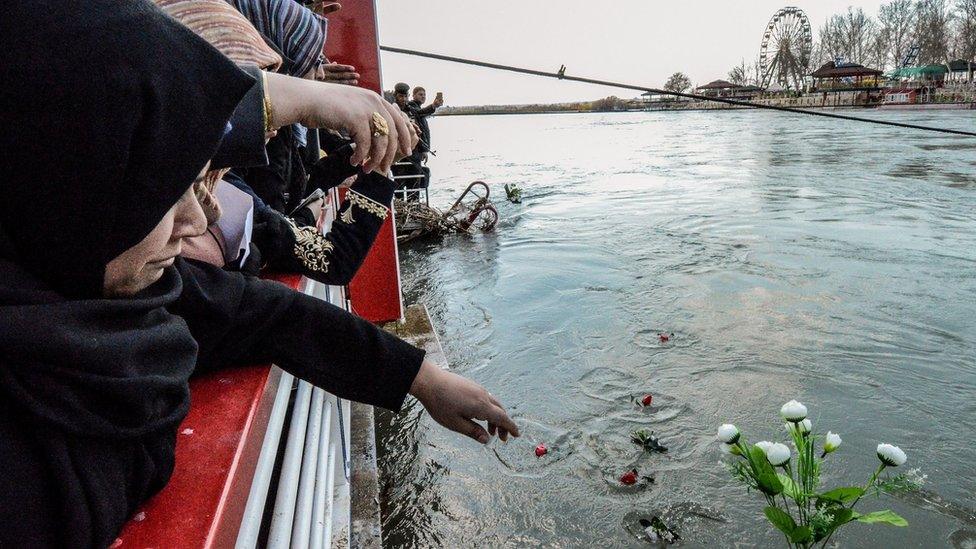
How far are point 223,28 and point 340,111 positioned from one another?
388 mm

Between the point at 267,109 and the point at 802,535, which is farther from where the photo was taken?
the point at 802,535

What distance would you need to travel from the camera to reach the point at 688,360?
Answer: 14.9ft


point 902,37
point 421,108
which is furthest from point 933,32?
point 421,108

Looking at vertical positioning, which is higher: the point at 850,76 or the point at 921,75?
the point at 850,76

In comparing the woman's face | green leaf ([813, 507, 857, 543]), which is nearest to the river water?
green leaf ([813, 507, 857, 543])

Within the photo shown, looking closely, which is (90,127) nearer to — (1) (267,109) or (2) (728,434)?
(1) (267,109)

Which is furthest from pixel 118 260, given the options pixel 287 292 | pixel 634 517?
pixel 634 517

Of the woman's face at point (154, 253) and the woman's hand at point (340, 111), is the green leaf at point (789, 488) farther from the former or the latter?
the woman's face at point (154, 253)

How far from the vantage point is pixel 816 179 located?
14102 millimetres

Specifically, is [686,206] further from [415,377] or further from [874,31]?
[874,31]

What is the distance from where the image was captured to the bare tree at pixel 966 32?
5356 cm

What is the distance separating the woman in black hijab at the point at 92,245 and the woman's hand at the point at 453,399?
469mm

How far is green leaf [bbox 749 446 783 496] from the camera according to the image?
183cm

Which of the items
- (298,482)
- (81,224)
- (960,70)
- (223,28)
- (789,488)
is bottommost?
(789,488)
